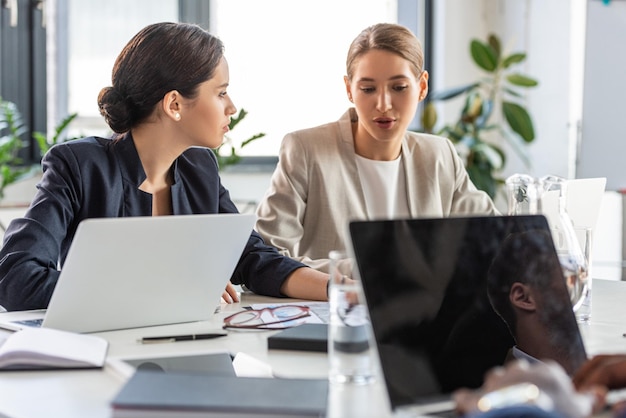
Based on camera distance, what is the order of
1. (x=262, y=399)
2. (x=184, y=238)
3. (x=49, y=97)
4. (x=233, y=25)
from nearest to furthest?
(x=262, y=399)
(x=184, y=238)
(x=49, y=97)
(x=233, y=25)

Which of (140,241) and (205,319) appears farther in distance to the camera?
(205,319)

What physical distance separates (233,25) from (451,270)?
352cm

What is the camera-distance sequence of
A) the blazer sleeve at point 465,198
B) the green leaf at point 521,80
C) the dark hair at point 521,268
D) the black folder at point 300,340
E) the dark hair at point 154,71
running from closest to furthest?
the dark hair at point 521,268 < the black folder at point 300,340 < the dark hair at point 154,71 < the blazer sleeve at point 465,198 < the green leaf at point 521,80

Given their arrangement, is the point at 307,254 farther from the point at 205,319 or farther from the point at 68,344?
the point at 68,344

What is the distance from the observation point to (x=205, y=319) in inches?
57.3

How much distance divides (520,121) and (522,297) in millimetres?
3371

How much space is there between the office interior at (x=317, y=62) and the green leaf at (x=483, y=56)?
0.26 metres

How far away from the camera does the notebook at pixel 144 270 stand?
1.23m

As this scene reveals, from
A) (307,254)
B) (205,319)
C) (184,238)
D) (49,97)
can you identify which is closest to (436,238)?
(184,238)

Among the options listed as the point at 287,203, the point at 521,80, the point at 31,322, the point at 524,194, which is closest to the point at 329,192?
the point at 287,203

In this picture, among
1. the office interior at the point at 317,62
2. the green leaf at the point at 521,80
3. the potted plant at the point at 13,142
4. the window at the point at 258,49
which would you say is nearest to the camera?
the potted plant at the point at 13,142

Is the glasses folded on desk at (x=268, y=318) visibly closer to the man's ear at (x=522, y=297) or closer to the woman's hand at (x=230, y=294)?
the woman's hand at (x=230, y=294)

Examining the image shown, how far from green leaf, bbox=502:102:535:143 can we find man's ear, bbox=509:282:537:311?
11.0 feet

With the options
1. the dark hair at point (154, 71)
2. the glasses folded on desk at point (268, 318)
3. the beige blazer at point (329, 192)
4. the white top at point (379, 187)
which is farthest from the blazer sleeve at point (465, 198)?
the glasses folded on desk at point (268, 318)
